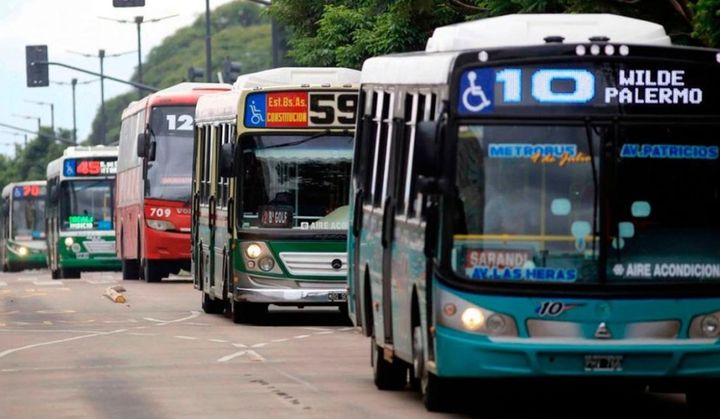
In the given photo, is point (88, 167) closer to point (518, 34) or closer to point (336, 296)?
point (336, 296)

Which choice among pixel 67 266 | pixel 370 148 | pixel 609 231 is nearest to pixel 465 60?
pixel 609 231

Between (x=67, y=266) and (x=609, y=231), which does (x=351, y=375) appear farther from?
(x=67, y=266)

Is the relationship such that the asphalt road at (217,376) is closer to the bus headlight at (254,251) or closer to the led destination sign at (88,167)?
the bus headlight at (254,251)

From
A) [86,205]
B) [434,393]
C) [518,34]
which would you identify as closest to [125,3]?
[86,205]

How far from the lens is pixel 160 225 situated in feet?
143

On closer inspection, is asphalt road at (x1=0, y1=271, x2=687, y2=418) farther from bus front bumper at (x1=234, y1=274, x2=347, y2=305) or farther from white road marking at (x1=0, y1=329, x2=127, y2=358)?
bus front bumper at (x1=234, y1=274, x2=347, y2=305)

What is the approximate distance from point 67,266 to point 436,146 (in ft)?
132

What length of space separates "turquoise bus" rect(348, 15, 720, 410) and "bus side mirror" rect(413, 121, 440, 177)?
0.03ft

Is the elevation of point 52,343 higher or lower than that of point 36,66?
lower

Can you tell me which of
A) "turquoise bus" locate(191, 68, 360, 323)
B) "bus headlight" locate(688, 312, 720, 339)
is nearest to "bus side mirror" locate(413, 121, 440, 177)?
"bus headlight" locate(688, 312, 720, 339)

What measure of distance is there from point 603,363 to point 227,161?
13003 mm

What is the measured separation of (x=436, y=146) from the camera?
14438mm

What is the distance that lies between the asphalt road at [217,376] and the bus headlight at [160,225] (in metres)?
11.8

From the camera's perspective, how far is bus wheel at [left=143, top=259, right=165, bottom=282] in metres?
44.3
